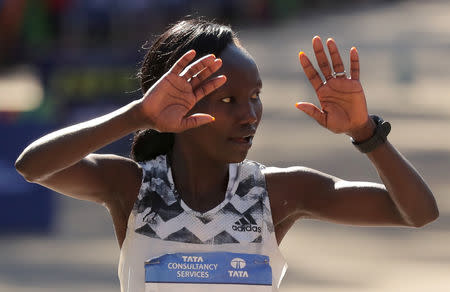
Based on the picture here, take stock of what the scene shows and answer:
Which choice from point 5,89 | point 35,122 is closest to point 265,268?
point 35,122

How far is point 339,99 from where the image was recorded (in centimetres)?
334

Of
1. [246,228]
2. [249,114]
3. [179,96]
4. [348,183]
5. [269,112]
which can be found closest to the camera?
[179,96]

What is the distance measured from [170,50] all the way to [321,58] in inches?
17.8

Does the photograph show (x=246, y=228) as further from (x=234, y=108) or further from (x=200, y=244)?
(x=234, y=108)

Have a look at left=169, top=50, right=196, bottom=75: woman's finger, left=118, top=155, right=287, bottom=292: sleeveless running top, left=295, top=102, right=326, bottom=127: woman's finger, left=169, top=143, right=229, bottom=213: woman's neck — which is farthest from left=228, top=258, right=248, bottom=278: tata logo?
left=169, top=50, right=196, bottom=75: woman's finger

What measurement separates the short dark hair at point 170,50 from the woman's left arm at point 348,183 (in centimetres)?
25

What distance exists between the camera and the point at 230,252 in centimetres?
336

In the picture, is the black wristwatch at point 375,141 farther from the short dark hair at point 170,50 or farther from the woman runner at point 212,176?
the short dark hair at point 170,50

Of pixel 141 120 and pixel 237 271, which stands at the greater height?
pixel 141 120

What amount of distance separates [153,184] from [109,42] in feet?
57.6

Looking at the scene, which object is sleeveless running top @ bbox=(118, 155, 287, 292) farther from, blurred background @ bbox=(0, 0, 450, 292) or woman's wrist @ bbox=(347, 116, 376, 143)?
blurred background @ bbox=(0, 0, 450, 292)

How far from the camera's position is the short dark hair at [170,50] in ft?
11.2

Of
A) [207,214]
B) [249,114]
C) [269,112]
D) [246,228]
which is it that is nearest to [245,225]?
[246,228]

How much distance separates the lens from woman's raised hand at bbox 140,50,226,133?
10.4 ft
